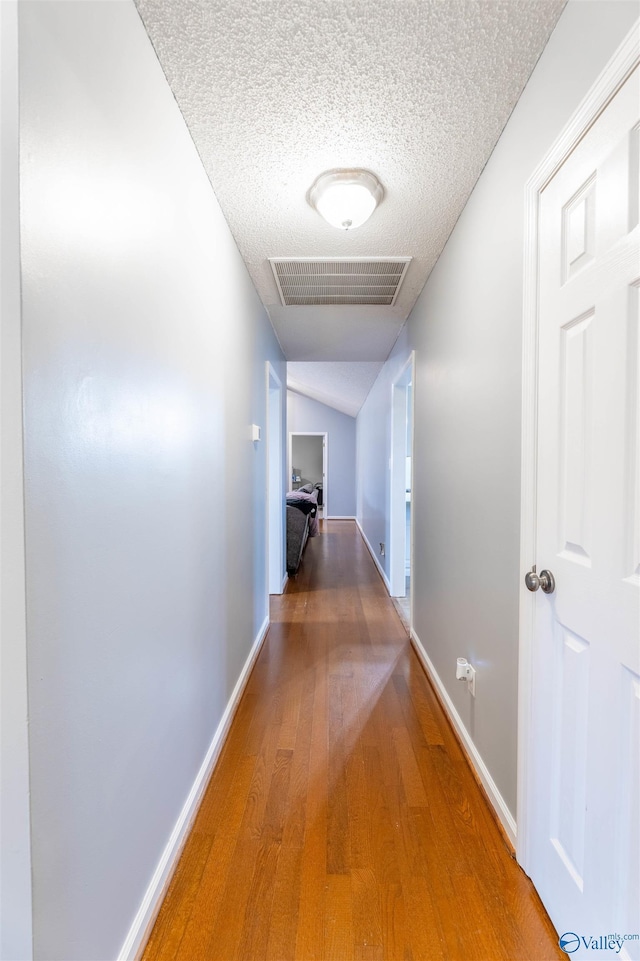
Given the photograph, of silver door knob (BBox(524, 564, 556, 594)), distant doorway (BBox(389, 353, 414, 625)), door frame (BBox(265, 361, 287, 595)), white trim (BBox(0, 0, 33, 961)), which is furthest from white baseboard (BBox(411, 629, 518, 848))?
door frame (BBox(265, 361, 287, 595))

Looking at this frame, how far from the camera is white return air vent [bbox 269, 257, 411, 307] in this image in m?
2.39

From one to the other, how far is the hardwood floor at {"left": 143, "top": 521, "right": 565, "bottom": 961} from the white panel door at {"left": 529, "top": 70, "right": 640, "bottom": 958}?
227 mm

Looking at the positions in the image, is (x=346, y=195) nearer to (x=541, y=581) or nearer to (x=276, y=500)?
(x=541, y=581)

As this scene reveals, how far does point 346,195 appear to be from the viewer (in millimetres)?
1715

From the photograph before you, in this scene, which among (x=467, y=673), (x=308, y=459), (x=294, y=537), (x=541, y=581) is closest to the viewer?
(x=541, y=581)

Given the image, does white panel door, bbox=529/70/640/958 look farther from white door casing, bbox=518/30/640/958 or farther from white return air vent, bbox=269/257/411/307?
white return air vent, bbox=269/257/411/307

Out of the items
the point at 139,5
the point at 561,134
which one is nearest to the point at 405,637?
the point at 561,134

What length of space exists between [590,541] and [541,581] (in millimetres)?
227

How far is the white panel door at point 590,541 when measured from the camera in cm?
86

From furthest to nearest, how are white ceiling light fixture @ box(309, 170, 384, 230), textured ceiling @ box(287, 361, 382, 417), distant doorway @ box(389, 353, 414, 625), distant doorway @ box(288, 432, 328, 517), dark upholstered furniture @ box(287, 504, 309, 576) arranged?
distant doorway @ box(288, 432, 328, 517)
textured ceiling @ box(287, 361, 382, 417)
dark upholstered furniture @ box(287, 504, 309, 576)
distant doorway @ box(389, 353, 414, 625)
white ceiling light fixture @ box(309, 170, 384, 230)

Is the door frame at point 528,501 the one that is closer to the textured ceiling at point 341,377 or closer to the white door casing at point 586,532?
the white door casing at point 586,532

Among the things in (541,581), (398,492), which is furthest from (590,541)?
(398,492)

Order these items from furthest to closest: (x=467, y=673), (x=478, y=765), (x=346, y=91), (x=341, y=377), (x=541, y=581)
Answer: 1. (x=341, y=377)
2. (x=467, y=673)
3. (x=478, y=765)
4. (x=346, y=91)
5. (x=541, y=581)

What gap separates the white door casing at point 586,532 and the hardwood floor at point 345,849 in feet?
0.66
